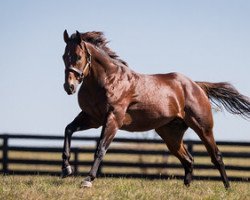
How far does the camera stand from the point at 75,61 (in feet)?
23.3

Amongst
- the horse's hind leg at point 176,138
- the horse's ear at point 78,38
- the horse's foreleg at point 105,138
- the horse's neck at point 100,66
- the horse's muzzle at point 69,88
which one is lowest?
the horse's hind leg at point 176,138

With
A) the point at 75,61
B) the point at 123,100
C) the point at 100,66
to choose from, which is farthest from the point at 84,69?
the point at 123,100

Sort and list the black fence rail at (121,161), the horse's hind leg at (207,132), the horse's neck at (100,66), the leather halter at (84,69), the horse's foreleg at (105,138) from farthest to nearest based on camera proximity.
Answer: the black fence rail at (121,161)
the horse's hind leg at (207,132)
the horse's neck at (100,66)
the horse's foreleg at (105,138)
the leather halter at (84,69)

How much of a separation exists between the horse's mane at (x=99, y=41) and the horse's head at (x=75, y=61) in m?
0.45

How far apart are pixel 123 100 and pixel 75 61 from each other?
100 cm

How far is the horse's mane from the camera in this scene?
25.9 ft

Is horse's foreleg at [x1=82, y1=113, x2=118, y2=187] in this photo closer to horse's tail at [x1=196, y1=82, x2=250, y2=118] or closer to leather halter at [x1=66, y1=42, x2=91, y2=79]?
leather halter at [x1=66, y1=42, x2=91, y2=79]

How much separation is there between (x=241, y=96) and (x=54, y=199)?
5373 mm

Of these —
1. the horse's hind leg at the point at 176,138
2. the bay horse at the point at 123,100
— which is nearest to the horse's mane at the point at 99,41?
the bay horse at the point at 123,100

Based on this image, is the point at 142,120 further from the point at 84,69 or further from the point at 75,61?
the point at 75,61

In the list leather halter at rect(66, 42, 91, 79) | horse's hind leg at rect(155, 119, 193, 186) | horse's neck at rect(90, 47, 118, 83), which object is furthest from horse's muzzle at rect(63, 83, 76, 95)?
horse's hind leg at rect(155, 119, 193, 186)

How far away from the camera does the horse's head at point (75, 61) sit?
6961mm

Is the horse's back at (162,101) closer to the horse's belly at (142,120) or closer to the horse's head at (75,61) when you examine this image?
the horse's belly at (142,120)

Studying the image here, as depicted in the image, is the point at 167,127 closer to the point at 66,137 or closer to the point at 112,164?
the point at 66,137
